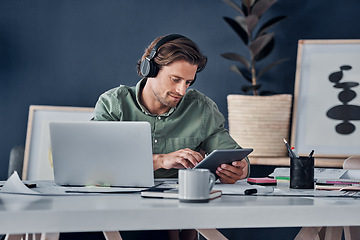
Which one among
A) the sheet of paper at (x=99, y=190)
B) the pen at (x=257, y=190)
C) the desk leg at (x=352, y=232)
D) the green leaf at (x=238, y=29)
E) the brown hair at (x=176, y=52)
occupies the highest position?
the green leaf at (x=238, y=29)

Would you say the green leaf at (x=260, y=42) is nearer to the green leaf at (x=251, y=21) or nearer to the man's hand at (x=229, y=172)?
the green leaf at (x=251, y=21)

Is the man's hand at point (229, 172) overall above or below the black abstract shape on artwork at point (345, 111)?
below

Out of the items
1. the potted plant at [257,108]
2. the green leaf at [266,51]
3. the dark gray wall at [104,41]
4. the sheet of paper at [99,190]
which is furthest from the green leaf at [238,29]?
the sheet of paper at [99,190]

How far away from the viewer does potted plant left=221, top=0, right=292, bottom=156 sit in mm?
2857

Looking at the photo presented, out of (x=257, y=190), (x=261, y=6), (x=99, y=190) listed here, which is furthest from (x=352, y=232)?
(x=261, y=6)

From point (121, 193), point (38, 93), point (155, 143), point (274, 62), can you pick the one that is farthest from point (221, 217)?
point (38, 93)

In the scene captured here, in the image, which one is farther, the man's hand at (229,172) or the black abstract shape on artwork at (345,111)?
the black abstract shape on artwork at (345,111)

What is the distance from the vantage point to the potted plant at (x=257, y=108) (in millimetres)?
2857

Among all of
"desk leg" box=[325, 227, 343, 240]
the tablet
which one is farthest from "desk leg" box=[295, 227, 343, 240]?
the tablet

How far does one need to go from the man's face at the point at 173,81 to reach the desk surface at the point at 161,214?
3.22 ft

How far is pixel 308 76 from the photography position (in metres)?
3.04

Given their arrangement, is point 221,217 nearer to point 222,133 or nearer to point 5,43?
point 222,133

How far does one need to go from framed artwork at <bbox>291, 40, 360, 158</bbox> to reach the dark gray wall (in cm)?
12

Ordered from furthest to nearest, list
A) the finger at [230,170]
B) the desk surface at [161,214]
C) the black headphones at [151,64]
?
the black headphones at [151,64] < the finger at [230,170] < the desk surface at [161,214]
